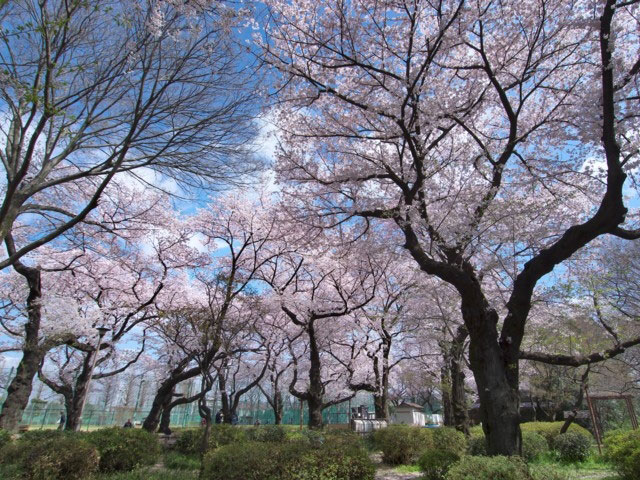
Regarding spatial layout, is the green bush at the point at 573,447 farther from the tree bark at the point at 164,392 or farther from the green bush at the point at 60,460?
the tree bark at the point at 164,392

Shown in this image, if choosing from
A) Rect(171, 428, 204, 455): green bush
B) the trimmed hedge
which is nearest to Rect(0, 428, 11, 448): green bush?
the trimmed hedge

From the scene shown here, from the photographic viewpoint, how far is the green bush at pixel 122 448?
25.8 feet

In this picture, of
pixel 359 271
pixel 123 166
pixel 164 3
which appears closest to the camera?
pixel 164 3

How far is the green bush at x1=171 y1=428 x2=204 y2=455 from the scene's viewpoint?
1112 cm

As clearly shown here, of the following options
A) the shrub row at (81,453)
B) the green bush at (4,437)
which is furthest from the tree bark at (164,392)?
the green bush at (4,437)

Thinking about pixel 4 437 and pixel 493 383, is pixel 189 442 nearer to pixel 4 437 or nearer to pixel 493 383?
pixel 4 437

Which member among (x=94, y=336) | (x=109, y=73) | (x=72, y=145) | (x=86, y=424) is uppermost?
(x=109, y=73)

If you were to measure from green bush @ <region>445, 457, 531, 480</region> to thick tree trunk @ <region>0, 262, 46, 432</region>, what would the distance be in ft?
35.1

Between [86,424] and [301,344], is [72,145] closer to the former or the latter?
[301,344]

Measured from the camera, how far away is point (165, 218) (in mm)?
13219

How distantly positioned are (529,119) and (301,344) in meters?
18.3

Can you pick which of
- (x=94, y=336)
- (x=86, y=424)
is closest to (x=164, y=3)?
(x=94, y=336)

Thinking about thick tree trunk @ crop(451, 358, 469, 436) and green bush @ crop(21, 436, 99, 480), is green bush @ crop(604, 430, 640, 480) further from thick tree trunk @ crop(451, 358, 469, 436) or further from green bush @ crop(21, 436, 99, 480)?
green bush @ crop(21, 436, 99, 480)

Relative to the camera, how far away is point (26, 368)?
1019 cm
